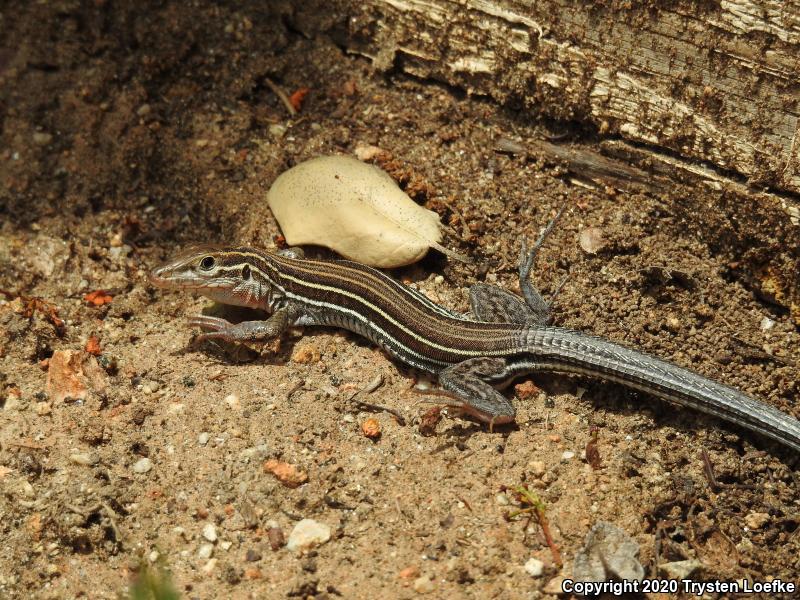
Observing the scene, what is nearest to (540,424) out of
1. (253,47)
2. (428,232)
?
(428,232)

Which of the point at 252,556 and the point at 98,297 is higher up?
the point at 98,297

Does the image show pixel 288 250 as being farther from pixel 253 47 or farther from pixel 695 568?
pixel 695 568

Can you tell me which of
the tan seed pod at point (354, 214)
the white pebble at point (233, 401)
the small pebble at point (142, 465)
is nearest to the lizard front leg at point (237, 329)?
the white pebble at point (233, 401)

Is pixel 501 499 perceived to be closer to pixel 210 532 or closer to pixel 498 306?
pixel 498 306

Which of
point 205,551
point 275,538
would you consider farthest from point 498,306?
point 205,551

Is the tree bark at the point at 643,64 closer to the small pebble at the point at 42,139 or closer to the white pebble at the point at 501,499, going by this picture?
the white pebble at the point at 501,499

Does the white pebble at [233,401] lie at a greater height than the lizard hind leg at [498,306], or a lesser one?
lesser

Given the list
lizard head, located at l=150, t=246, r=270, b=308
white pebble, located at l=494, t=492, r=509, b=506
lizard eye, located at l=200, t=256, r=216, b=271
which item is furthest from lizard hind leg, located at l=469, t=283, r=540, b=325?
lizard eye, located at l=200, t=256, r=216, b=271
